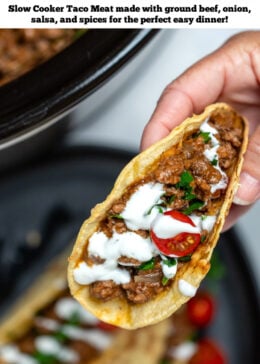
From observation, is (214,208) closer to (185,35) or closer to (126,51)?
(126,51)

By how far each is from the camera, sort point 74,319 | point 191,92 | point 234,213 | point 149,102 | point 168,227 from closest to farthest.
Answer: point 168,227
point 191,92
point 234,213
point 149,102
point 74,319

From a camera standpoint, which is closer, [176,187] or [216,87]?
[176,187]

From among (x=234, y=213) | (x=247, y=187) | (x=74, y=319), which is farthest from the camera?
(x=74, y=319)

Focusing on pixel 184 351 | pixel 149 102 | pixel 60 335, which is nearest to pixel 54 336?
pixel 60 335

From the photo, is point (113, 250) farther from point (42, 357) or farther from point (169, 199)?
point (42, 357)

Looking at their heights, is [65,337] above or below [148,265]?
below

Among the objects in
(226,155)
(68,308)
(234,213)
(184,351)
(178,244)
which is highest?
(226,155)

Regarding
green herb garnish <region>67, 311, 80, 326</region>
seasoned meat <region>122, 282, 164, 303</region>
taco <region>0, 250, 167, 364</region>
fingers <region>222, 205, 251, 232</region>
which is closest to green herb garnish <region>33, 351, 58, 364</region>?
taco <region>0, 250, 167, 364</region>
